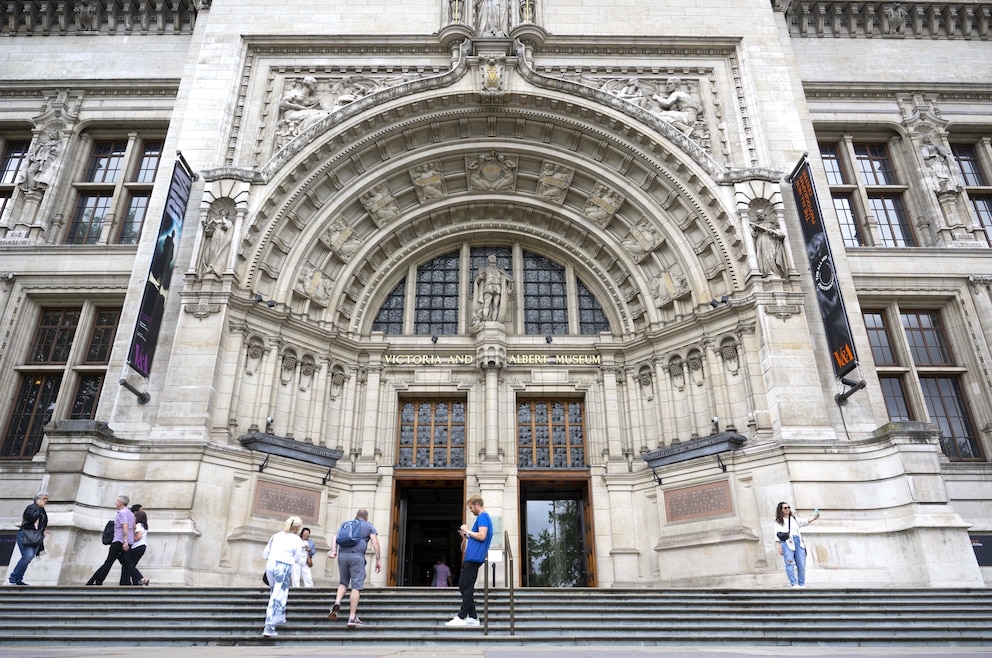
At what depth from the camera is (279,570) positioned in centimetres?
799

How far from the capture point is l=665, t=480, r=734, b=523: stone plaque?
576 inches

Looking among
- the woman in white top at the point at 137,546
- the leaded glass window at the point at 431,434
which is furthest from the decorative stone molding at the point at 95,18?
the woman in white top at the point at 137,546

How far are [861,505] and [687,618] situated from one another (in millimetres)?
6851

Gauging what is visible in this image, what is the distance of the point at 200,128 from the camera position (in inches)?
695

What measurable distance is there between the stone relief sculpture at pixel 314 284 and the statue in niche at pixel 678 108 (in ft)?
34.7

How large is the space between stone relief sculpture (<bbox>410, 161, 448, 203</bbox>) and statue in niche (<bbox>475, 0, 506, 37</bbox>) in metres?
4.14

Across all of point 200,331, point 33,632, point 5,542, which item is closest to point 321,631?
point 33,632

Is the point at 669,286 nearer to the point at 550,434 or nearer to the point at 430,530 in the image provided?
the point at 550,434

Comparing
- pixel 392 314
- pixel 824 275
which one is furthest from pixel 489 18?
pixel 824 275

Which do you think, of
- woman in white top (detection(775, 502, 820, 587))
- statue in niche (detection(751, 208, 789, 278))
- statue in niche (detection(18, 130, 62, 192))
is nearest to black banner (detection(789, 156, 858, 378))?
statue in niche (detection(751, 208, 789, 278))

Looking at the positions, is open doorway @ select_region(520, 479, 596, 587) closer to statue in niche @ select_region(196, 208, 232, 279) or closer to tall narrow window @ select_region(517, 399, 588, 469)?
tall narrow window @ select_region(517, 399, 588, 469)

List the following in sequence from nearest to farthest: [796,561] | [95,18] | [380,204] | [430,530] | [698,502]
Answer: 1. [796,561]
2. [698,502]
3. [380,204]
4. [95,18]
5. [430,530]

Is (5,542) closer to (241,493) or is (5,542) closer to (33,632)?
(241,493)

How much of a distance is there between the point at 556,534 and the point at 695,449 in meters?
4.80
